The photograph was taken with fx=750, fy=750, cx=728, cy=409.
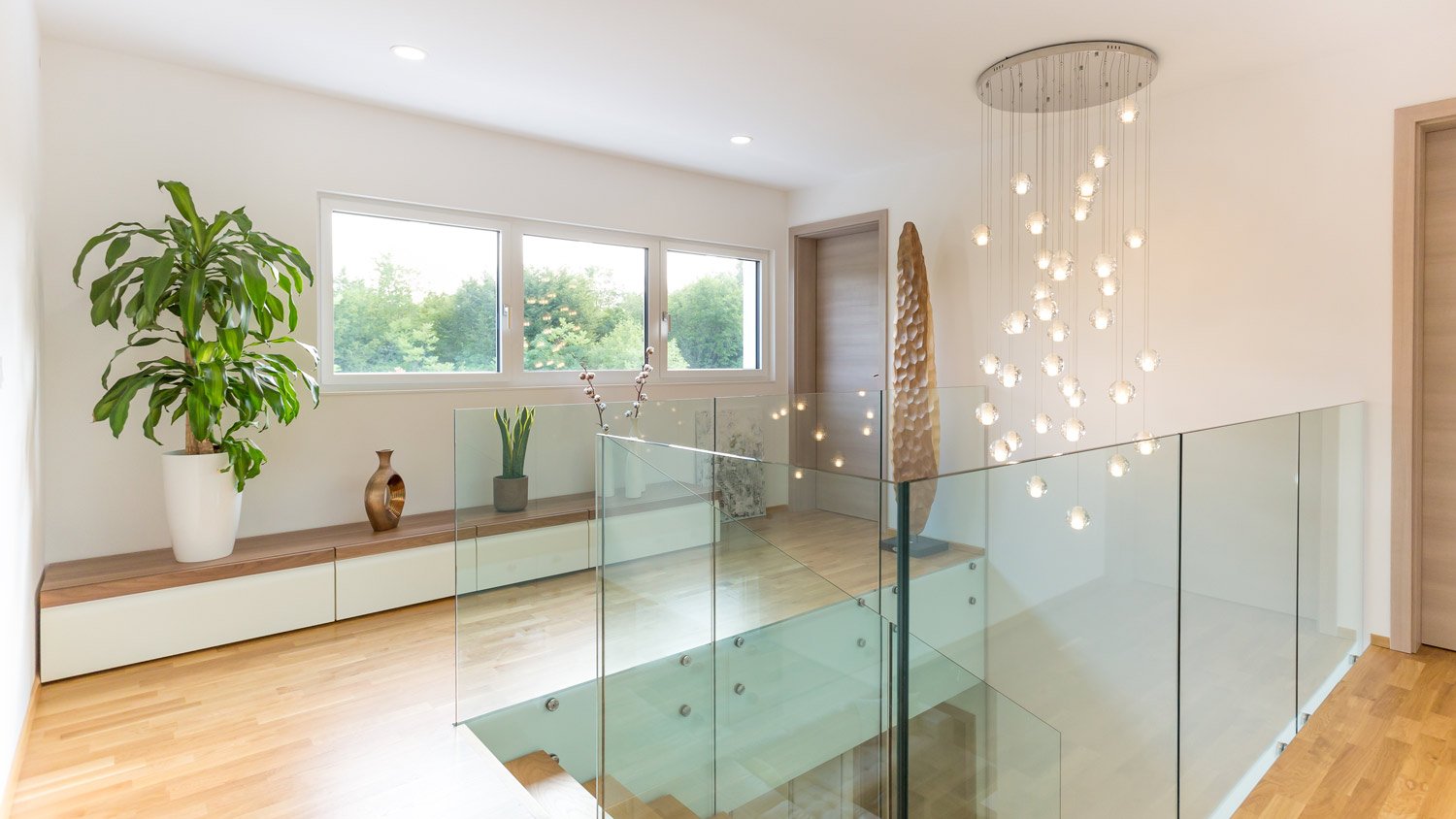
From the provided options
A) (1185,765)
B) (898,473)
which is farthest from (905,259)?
(1185,765)

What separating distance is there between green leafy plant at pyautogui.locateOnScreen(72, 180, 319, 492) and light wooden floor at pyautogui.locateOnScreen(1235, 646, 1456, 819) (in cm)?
357

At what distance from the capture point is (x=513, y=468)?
246cm

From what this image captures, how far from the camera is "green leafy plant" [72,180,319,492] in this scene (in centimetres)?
281

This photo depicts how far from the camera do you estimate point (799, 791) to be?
138cm

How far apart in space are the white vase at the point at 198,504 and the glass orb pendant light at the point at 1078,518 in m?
3.10

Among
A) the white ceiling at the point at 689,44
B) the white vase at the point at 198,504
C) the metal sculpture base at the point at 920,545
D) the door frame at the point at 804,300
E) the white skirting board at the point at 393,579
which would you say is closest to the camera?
the metal sculpture base at the point at 920,545

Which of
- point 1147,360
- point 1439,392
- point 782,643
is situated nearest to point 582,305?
point 1147,360

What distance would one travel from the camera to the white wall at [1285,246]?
2.98 m

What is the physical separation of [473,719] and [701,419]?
1519 millimetres

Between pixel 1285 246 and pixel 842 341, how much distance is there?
2.65 meters

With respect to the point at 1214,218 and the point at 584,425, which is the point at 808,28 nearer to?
the point at 584,425

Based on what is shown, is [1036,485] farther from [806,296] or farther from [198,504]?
[806,296]

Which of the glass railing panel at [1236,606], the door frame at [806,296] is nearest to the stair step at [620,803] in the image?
the glass railing panel at [1236,606]

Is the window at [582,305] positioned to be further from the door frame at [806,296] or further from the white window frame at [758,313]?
the door frame at [806,296]
